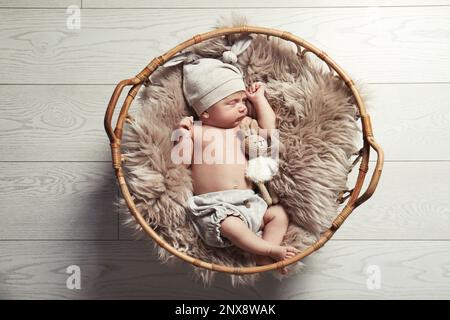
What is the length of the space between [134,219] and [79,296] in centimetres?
35

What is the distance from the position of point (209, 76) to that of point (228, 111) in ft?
0.29

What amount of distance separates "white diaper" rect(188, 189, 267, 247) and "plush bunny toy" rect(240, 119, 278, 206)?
2 cm

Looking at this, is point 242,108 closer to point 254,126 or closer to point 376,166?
point 254,126

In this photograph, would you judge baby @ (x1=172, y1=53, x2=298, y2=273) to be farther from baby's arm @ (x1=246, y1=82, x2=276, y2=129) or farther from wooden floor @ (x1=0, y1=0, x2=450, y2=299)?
wooden floor @ (x1=0, y1=0, x2=450, y2=299)

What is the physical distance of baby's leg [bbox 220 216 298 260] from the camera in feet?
3.38

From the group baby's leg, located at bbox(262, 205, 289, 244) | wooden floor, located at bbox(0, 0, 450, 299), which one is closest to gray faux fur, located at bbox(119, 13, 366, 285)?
baby's leg, located at bbox(262, 205, 289, 244)

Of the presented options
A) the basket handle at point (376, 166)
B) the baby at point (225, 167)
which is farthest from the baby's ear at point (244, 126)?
the basket handle at point (376, 166)

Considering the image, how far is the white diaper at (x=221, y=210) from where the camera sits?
1.04 m

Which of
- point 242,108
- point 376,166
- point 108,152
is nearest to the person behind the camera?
point 376,166

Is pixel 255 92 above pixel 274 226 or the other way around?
above

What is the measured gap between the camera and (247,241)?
1031 mm

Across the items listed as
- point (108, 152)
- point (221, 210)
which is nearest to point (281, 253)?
point (221, 210)

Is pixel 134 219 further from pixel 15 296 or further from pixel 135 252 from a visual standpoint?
pixel 15 296

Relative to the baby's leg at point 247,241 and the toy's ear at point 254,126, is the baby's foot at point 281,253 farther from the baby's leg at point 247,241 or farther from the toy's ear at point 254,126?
the toy's ear at point 254,126
